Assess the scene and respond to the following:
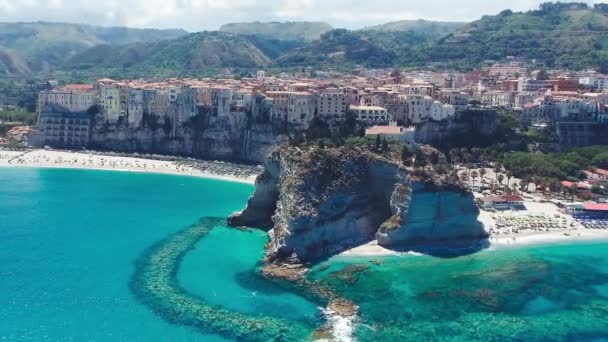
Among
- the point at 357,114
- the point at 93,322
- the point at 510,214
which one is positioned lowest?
the point at 93,322

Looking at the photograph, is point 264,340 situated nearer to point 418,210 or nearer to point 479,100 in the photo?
point 418,210

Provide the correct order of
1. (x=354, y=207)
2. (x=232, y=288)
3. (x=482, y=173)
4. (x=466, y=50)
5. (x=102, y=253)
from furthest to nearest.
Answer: (x=466, y=50) → (x=482, y=173) → (x=354, y=207) → (x=102, y=253) → (x=232, y=288)

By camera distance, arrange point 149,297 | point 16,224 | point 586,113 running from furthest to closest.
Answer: point 586,113 < point 16,224 < point 149,297

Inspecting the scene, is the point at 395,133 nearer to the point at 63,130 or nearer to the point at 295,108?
the point at 295,108

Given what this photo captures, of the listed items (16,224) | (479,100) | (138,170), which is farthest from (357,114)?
(16,224)

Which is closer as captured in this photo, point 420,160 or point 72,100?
point 420,160

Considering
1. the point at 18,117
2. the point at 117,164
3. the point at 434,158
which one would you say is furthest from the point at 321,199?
the point at 18,117

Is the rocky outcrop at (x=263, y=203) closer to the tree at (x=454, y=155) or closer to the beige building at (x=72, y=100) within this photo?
the tree at (x=454, y=155)
